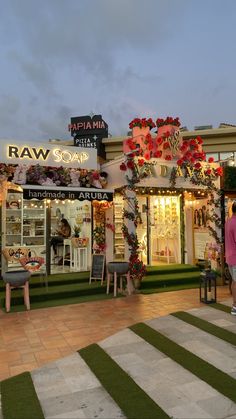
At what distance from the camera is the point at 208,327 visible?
481 centimetres

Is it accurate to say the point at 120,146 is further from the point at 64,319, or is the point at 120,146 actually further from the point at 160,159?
the point at 64,319

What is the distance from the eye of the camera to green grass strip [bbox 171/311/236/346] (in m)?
4.40

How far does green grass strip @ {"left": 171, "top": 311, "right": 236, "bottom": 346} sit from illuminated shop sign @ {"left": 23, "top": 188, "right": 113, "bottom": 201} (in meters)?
3.46

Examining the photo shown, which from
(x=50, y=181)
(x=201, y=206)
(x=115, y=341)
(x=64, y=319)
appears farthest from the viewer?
(x=201, y=206)

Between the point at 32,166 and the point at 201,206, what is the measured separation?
475cm

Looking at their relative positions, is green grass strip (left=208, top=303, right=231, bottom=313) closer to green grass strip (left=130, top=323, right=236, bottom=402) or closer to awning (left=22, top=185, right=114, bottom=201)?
green grass strip (left=130, top=323, right=236, bottom=402)

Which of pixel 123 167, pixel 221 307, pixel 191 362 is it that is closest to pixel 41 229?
pixel 123 167

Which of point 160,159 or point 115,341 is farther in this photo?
point 160,159

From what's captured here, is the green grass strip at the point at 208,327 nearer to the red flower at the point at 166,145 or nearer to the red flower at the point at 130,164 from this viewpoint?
the red flower at the point at 130,164

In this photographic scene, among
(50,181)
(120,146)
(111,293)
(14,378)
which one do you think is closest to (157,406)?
(14,378)

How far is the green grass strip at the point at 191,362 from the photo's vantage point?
3.26 meters

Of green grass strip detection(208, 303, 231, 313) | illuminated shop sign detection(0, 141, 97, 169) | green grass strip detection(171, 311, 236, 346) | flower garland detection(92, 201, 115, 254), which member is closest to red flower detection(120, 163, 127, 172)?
flower garland detection(92, 201, 115, 254)

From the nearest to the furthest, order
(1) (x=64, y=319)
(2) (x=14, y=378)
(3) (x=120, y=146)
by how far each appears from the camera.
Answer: (2) (x=14, y=378) → (1) (x=64, y=319) → (3) (x=120, y=146)

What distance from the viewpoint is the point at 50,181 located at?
8328 millimetres
